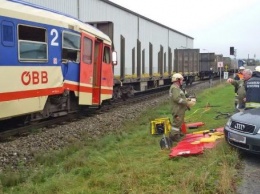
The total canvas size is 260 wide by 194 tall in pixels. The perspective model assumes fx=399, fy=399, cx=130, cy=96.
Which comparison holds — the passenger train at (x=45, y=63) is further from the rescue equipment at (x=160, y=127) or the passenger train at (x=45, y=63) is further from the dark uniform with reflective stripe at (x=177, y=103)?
the dark uniform with reflective stripe at (x=177, y=103)

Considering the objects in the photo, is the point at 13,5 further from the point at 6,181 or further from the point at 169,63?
the point at 169,63

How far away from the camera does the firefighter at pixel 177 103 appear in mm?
8359

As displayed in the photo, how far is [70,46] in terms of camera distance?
11602mm

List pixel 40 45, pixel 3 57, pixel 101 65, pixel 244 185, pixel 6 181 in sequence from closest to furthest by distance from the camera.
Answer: pixel 244 185
pixel 6 181
pixel 3 57
pixel 40 45
pixel 101 65

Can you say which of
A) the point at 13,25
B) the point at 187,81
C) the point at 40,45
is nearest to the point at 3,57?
the point at 13,25

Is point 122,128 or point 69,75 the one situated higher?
point 69,75

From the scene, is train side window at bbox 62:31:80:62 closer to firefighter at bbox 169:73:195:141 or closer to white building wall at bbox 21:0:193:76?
firefighter at bbox 169:73:195:141

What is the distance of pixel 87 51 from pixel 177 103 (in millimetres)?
5085

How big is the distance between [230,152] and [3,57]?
5.18 meters

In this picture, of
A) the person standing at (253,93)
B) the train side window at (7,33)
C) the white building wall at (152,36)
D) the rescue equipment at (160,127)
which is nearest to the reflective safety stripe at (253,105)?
the person standing at (253,93)

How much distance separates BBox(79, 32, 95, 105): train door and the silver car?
6.23 meters

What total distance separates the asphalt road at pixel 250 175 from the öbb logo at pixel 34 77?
207 inches

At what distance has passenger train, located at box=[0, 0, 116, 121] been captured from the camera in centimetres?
892

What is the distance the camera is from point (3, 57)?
8711 millimetres
